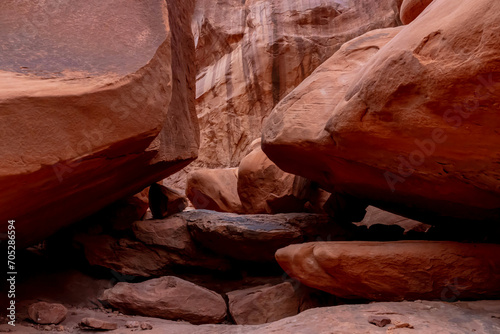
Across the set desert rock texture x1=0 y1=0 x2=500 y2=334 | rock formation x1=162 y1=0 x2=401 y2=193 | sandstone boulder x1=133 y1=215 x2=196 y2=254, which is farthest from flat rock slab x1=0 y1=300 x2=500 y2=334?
rock formation x1=162 y1=0 x2=401 y2=193

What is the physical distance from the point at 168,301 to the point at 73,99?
2258 mm

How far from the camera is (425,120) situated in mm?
2486

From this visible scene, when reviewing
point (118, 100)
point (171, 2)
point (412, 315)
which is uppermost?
point (171, 2)

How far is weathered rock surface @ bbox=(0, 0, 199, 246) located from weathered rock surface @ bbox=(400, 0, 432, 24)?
2.48m

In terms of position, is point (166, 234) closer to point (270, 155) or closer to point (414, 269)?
point (270, 155)

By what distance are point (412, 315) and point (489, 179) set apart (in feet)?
3.26

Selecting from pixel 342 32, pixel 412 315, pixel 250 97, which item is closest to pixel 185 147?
pixel 412 315

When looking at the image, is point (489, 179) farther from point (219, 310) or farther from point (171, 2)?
point (171, 2)

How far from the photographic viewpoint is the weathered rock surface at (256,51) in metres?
11.7

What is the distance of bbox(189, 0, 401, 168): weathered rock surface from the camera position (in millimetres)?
11656

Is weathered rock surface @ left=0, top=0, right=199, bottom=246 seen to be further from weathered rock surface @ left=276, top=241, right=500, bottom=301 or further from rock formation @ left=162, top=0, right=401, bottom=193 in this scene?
rock formation @ left=162, top=0, right=401, bottom=193

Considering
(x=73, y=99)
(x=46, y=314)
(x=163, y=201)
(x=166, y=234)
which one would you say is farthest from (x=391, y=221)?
(x=73, y=99)

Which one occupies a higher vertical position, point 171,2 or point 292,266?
point 171,2

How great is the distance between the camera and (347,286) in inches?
132
